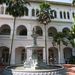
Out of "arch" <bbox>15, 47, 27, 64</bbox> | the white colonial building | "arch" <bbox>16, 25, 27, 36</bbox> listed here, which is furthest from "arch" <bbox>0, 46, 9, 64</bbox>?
"arch" <bbox>16, 25, 27, 36</bbox>

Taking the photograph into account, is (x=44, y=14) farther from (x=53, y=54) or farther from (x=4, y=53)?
(x=4, y=53)

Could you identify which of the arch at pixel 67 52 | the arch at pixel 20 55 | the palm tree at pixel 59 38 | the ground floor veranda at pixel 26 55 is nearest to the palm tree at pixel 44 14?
the palm tree at pixel 59 38

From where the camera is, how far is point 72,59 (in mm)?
35469

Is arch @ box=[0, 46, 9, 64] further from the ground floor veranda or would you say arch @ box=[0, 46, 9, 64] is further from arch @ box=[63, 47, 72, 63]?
arch @ box=[63, 47, 72, 63]

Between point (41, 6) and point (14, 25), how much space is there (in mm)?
6892

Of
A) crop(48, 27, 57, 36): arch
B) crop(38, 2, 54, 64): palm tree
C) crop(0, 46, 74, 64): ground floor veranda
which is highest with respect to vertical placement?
crop(38, 2, 54, 64): palm tree

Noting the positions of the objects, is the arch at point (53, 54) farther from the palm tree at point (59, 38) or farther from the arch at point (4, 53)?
the arch at point (4, 53)

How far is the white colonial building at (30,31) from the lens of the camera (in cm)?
3562

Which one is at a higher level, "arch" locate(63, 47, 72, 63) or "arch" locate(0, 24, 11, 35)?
"arch" locate(0, 24, 11, 35)

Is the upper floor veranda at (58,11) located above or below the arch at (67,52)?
above

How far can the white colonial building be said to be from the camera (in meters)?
35.6

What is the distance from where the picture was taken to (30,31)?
36.8 metres

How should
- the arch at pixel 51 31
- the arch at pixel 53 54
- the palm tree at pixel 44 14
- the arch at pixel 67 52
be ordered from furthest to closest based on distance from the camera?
1. the arch at pixel 67 52
2. the arch at pixel 51 31
3. the arch at pixel 53 54
4. the palm tree at pixel 44 14

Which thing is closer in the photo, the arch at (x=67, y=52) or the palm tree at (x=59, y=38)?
the palm tree at (x=59, y=38)
